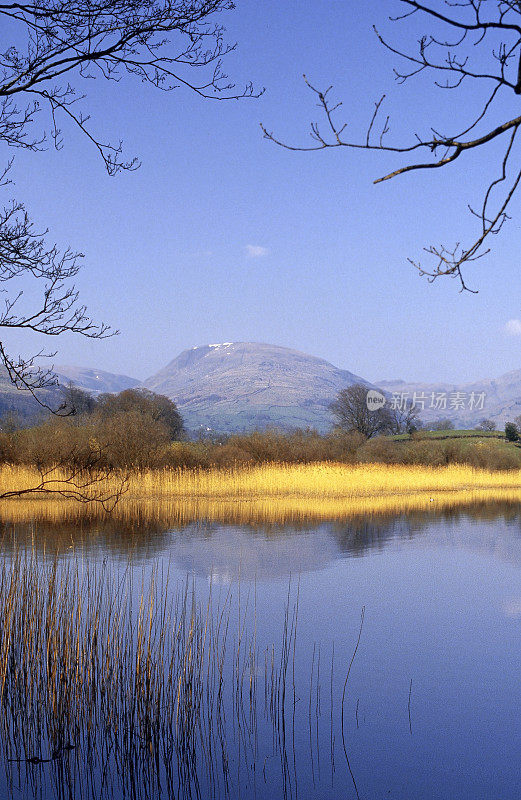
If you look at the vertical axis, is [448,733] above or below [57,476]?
below

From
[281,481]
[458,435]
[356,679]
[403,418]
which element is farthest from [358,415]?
[356,679]

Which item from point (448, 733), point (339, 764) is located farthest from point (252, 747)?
point (448, 733)

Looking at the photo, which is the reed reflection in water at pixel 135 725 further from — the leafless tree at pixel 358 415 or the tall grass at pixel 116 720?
the leafless tree at pixel 358 415

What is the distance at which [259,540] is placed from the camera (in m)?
15.2

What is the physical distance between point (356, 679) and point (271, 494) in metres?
17.1

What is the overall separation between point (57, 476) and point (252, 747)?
54.1 feet

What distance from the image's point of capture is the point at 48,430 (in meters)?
23.8

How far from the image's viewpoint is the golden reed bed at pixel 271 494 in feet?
63.0

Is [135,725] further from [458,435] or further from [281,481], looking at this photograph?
[458,435]

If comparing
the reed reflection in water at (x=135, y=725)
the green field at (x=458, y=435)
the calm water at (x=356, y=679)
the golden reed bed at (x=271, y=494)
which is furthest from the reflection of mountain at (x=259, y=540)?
the green field at (x=458, y=435)

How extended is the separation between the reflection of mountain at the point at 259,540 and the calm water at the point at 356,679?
101 millimetres

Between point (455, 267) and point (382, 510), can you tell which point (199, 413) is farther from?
point (455, 267)

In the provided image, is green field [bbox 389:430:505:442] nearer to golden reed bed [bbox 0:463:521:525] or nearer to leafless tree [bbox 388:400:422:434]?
leafless tree [bbox 388:400:422:434]

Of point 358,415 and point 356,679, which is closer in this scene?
point 356,679
